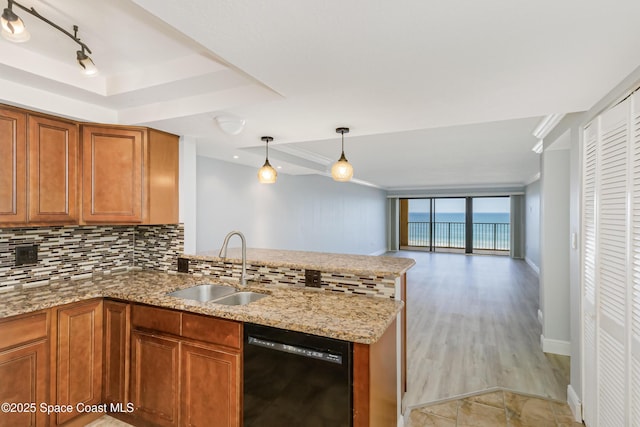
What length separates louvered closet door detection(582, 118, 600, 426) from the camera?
199 centimetres

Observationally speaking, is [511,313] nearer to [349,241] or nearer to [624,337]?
[624,337]

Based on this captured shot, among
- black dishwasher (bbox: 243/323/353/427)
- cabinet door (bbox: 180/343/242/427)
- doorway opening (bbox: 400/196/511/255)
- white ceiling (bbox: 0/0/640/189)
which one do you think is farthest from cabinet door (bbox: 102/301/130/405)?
doorway opening (bbox: 400/196/511/255)

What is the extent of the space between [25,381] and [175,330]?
0.89m

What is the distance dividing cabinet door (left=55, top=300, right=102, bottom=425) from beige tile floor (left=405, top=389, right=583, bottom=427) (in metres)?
2.26

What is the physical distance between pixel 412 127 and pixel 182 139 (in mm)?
2064

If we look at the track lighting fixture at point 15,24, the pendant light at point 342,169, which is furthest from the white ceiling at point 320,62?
the pendant light at point 342,169

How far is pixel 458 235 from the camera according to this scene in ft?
39.5

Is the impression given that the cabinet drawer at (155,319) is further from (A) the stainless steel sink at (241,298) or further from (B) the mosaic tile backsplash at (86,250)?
(B) the mosaic tile backsplash at (86,250)

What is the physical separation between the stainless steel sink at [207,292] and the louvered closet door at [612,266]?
7.92ft

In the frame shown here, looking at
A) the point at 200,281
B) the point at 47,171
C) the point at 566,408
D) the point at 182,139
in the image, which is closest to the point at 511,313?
the point at 566,408

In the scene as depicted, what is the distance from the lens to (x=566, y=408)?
241cm

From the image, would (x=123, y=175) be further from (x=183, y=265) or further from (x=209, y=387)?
(x=209, y=387)

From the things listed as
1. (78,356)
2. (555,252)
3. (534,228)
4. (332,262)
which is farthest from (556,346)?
(534,228)

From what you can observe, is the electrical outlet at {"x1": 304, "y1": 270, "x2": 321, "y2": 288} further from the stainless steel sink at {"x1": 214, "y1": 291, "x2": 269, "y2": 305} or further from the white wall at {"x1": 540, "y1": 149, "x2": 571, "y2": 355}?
the white wall at {"x1": 540, "y1": 149, "x2": 571, "y2": 355}
